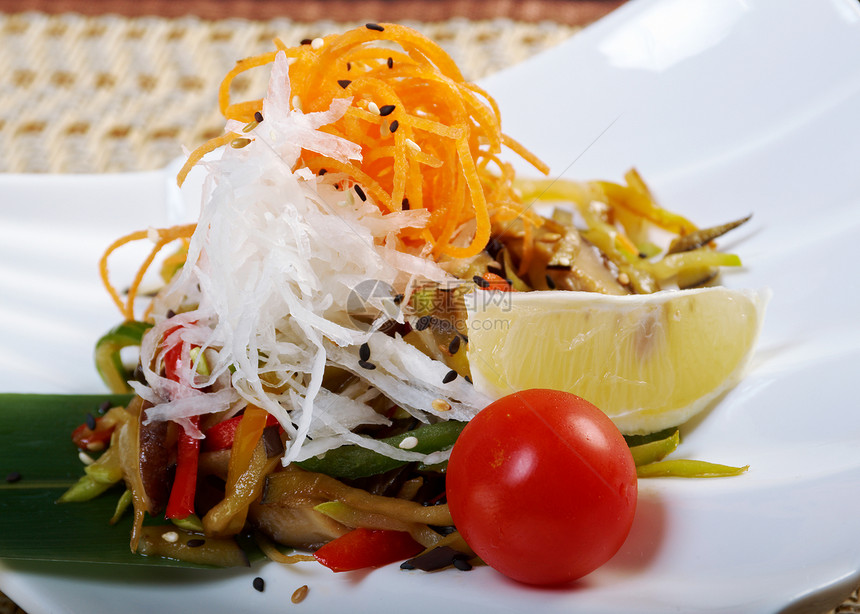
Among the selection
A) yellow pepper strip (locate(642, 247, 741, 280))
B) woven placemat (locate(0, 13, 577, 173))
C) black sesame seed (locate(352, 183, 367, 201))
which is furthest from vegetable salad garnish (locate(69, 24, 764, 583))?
woven placemat (locate(0, 13, 577, 173))

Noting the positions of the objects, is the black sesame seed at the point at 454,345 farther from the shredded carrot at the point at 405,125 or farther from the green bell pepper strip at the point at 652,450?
the green bell pepper strip at the point at 652,450

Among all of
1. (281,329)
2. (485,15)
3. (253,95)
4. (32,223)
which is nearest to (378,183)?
(281,329)

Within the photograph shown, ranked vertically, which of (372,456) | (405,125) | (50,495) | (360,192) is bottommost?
(50,495)

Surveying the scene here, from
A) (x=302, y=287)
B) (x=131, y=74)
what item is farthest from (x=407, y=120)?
(x=131, y=74)

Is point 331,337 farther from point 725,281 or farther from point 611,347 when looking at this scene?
point 725,281

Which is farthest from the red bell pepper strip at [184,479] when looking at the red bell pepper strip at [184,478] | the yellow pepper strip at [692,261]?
the yellow pepper strip at [692,261]

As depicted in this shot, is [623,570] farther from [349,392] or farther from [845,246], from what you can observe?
[845,246]
